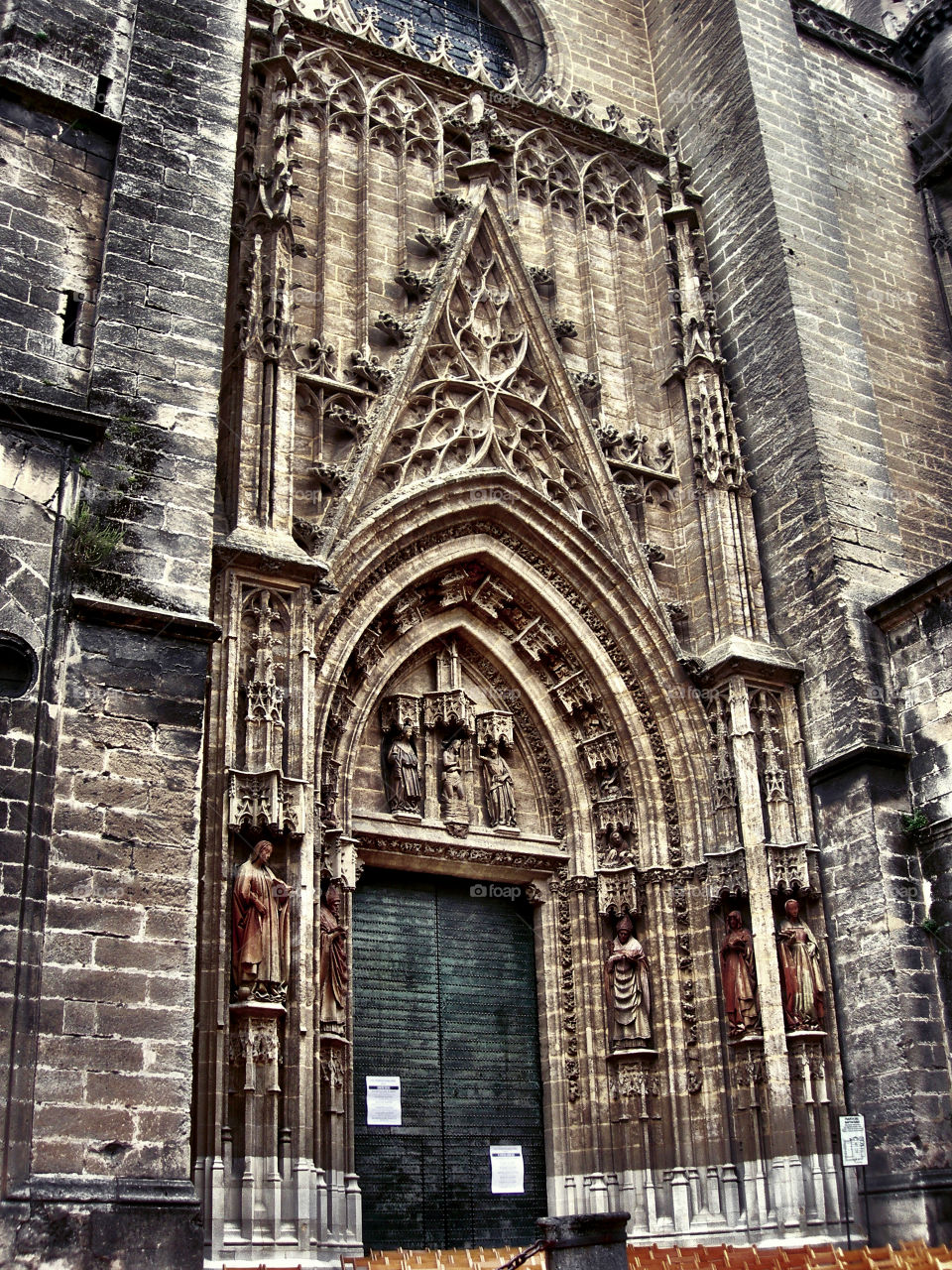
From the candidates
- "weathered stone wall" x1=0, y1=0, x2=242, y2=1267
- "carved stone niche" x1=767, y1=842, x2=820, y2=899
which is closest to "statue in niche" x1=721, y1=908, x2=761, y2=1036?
"carved stone niche" x1=767, y1=842, x2=820, y2=899

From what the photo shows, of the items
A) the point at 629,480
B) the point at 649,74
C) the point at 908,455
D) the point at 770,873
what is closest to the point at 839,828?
the point at 770,873

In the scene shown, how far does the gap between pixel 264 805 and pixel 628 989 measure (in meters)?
3.58

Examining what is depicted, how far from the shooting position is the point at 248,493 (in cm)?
1028

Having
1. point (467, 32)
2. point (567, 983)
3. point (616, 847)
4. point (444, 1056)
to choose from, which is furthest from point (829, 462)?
point (467, 32)

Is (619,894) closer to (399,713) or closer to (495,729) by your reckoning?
(495,729)

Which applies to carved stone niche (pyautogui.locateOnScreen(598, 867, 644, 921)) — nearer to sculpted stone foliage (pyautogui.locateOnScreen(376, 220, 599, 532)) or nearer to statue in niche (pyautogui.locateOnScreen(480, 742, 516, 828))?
statue in niche (pyautogui.locateOnScreen(480, 742, 516, 828))

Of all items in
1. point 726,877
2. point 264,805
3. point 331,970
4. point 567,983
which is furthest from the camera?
point 567,983

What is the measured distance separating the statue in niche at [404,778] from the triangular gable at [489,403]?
6.63 ft

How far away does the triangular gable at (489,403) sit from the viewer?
11703mm

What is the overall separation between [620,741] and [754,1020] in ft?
8.56

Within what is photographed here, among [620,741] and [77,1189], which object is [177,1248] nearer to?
[77,1189]

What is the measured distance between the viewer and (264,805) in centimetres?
918

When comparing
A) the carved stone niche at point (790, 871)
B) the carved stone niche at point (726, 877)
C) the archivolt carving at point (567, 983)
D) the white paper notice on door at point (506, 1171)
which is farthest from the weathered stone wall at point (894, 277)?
the white paper notice on door at point (506, 1171)

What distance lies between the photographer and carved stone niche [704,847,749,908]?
1091 cm
